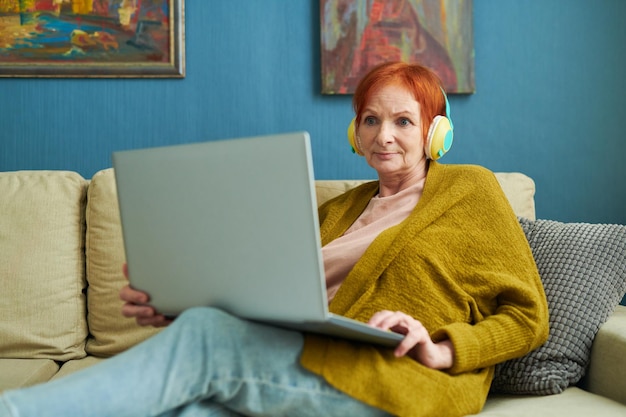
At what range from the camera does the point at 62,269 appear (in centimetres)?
187

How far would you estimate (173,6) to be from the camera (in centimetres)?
219

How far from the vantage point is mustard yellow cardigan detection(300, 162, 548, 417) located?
3.72 ft

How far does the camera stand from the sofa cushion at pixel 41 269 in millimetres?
1815

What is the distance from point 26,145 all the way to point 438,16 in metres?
1.41

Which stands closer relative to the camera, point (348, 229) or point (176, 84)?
point (348, 229)

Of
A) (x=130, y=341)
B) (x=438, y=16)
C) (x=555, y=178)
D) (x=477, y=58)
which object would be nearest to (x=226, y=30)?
(x=438, y=16)

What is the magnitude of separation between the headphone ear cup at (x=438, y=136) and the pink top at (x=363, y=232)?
0.09 m

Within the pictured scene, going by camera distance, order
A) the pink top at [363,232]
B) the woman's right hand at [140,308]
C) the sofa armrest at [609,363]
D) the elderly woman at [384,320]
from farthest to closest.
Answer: the pink top at [363,232] < the sofa armrest at [609,363] < the woman's right hand at [140,308] < the elderly woman at [384,320]

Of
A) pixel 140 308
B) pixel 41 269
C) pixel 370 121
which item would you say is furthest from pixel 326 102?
pixel 140 308

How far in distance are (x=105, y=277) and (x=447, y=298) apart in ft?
3.27

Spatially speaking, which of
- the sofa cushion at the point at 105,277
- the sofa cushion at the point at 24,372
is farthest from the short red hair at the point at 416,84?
the sofa cushion at the point at 24,372

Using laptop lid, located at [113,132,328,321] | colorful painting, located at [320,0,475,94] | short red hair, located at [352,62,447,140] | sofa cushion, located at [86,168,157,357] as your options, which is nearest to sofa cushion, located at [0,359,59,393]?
sofa cushion, located at [86,168,157,357]

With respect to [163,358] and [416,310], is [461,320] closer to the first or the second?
[416,310]

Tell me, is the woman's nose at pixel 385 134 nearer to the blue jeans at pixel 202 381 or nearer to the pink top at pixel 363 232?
the pink top at pixel 363 232
